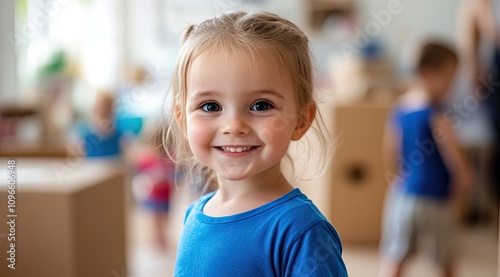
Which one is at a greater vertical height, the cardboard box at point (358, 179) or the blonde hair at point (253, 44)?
the blonde hair at point (253, 44)

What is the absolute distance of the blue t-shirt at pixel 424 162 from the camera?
1.62 m

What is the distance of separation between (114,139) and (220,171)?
1.72 m

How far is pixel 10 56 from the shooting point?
8.79 feet

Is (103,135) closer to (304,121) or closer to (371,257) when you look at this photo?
(371,257)

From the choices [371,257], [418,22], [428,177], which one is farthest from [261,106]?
[418,22]

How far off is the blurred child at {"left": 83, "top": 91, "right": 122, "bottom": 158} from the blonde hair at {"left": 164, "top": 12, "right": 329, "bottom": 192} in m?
1.63

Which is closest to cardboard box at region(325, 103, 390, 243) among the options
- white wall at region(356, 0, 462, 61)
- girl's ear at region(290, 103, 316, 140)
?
white wall at region(356, 0, 462, 61)

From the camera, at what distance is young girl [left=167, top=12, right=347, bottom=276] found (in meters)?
0.60

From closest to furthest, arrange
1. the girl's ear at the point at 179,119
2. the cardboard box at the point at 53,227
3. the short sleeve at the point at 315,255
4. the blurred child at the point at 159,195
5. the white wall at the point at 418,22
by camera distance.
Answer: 1. the short sleeve at the point at 315,255
2. the girl's ear at the point at 179,119
3. the cardboard box at the point at 53,227
4. the blurred child at the point at 159,195
5. the white wall at the point at 418,22

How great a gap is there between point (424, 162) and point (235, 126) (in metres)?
1.17

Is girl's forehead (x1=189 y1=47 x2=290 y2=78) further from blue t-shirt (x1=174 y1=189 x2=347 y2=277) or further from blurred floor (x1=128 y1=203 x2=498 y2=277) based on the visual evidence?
blurred floor (x1=128 y1=203 x2=498 y2=277)

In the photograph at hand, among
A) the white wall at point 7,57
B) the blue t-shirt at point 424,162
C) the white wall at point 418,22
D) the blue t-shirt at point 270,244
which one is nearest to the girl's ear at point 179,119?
the blue t-shirt at point 270,244

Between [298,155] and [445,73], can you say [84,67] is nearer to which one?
[445,73]

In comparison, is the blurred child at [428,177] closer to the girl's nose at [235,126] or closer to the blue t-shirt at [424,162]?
the blue t-shirt at [424,162]
